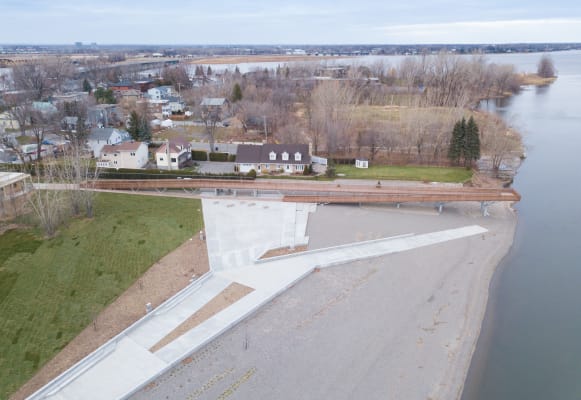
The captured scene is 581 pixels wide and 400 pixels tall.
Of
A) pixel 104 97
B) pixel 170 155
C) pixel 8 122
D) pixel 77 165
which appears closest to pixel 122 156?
pixel 170 155

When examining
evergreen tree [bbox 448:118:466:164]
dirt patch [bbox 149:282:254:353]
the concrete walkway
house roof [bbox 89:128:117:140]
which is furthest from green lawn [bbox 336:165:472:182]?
house roof [bbox 89:128:117:140]

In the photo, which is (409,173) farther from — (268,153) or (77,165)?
(77,165)

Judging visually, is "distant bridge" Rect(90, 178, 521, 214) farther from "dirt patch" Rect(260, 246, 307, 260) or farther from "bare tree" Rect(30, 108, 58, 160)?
"bare tree" Rect(30, 108, 58, 160)

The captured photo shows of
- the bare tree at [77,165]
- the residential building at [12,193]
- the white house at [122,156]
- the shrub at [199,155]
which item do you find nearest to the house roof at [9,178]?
the residential building at [12,193]

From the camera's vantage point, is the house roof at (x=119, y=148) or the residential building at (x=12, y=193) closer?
the residential building at (x=12, y=193)

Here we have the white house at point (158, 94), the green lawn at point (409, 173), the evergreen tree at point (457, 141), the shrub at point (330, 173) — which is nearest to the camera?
the green lawn at point (409, 173)

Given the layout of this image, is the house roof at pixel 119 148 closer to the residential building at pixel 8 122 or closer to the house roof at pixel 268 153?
the house roof at pixel 268 153

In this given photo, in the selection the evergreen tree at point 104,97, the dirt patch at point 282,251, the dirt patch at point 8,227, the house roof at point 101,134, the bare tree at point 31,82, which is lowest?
the dirt patch at point 282,251
